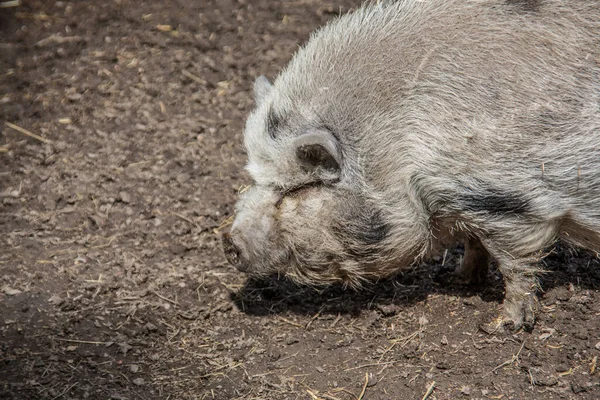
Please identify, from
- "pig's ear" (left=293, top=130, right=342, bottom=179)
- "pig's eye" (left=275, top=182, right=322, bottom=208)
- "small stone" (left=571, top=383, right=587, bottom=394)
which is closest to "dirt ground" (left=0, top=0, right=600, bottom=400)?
"small stone" (left=571, top=383, right=587, bottom=394)

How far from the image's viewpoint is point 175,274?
5.20 m

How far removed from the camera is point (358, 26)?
4.48 metres

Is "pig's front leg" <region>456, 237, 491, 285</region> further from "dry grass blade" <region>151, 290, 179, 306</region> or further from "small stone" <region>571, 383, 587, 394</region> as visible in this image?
"dry grass blade" <region>151, 290, 179, 306</region>

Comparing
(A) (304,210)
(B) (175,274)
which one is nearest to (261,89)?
(A) (304,210)

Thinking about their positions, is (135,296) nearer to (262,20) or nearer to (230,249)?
(230,249)

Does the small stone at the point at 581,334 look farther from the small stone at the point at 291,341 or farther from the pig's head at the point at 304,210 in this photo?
the small stone at the point at 291,341

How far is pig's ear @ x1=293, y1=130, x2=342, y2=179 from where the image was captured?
164 inches

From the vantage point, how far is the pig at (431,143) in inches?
162

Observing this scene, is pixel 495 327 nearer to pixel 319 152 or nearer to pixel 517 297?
pixel 517 297

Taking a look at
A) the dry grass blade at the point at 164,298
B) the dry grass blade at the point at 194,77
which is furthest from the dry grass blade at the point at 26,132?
the dry grass blade at the point at 164,298

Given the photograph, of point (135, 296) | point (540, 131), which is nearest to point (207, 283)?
point (135, 296)

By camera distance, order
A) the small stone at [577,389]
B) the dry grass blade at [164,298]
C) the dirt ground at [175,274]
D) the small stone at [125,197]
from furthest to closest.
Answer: the small stone at [125,197], the dry grass blade at [164,298], the dirt ground at [175,274], the small stone at [577,389]

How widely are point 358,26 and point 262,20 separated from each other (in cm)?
321

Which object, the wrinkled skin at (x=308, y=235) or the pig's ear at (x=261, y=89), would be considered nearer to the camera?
the wrinkled skin at (x=308, y=235)
